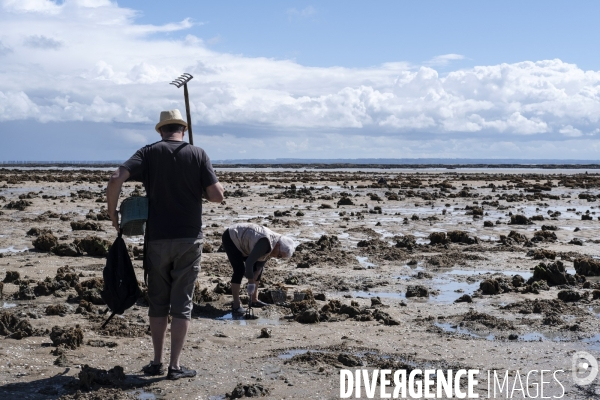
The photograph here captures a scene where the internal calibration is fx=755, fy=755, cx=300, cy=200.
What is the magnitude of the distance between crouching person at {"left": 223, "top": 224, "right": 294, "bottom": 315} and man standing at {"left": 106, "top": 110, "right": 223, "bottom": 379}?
2465 mm

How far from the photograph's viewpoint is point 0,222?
1977 centimetres

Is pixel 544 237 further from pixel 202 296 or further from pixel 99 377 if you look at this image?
pixel 99 377

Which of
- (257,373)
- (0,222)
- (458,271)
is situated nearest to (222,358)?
(257,373)

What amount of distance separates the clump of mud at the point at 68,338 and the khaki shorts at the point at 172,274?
1223mm

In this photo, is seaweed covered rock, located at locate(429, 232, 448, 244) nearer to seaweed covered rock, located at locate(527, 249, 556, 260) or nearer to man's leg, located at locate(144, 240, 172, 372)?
seaweed covered rock, located at locate(527, 249, 556, 260)

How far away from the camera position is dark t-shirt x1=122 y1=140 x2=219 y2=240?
620cm

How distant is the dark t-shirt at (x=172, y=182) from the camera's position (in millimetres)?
6195

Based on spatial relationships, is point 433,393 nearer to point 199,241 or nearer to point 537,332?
point 199,241

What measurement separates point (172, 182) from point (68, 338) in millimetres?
2141

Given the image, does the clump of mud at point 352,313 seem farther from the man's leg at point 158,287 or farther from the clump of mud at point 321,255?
the clump of mud at point 321,255

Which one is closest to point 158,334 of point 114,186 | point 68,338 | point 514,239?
point 68,338

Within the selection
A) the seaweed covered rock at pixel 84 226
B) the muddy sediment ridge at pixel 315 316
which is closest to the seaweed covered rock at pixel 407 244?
the muddy sediment ridge at pixel 315 316

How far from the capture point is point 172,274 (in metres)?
6.34

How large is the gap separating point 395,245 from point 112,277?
1041 centimetres
